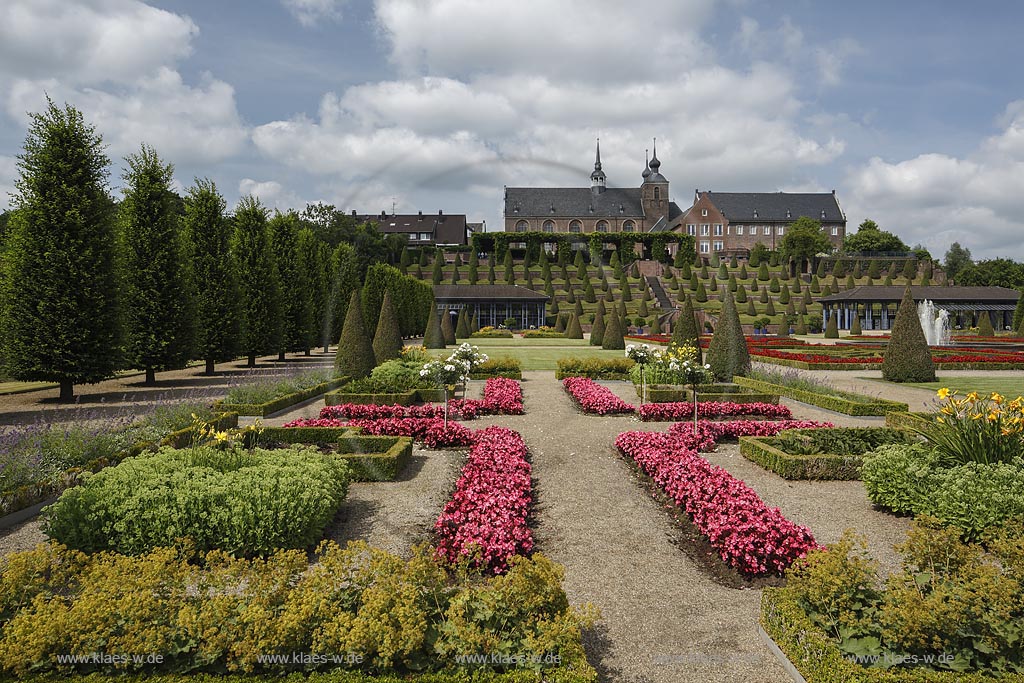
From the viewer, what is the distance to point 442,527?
A: 6230mm

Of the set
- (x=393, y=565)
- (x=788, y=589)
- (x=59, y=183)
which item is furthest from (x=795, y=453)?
(x=59, y=183)

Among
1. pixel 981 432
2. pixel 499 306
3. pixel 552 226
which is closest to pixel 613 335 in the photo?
pixel 499 306

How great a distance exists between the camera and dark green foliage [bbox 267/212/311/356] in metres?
28.9

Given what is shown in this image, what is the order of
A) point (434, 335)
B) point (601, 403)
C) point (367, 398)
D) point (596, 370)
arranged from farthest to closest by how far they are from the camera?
point (434, 335) → point (596, 370) → point (367, 398) → point (601, 403)

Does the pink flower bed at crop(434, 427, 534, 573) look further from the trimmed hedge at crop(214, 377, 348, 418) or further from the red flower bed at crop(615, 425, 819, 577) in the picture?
the trimmed hedge at crop(214, 377, 348, 418)

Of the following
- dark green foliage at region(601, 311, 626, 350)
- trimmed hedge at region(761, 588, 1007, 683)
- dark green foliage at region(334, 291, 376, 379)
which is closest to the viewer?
trimmed hedge at region(761, 588, 1007, 683)

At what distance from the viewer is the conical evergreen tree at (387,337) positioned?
2216 cm

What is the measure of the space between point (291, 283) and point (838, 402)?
78.6 ft

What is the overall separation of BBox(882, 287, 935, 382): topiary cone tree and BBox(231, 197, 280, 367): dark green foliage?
24222mm

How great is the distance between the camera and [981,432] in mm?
7211

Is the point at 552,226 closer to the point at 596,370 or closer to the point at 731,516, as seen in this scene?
the point at 596,370

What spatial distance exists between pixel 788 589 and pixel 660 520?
111 inches

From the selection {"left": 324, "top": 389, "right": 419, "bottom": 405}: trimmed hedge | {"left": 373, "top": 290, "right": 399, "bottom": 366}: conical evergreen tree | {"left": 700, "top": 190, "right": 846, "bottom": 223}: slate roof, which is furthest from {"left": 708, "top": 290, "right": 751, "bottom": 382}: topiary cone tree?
{"left": 700, "top": 190, "right": 846, "bottom": 223}: slate roof

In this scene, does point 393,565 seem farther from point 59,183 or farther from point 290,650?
point 59,183
